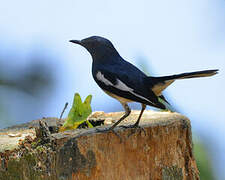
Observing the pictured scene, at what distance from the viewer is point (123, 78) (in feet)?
13.2

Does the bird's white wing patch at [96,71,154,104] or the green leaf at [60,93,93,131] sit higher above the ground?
the bird's white wing patch at [96,71,154,104]

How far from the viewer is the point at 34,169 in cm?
350

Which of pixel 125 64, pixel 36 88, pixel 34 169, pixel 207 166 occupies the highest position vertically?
pixel 125 64

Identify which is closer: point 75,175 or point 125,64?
point 75,175

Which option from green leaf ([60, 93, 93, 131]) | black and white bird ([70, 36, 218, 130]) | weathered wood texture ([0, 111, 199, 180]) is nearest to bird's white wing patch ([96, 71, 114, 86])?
black and white bird ([70, 36, 218, 130])

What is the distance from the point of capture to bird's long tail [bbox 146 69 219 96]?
3.86 m

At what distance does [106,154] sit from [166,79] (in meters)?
0.85

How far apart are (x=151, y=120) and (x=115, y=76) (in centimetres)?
59

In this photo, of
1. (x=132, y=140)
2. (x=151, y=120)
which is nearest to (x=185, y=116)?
(x=151, y=120)

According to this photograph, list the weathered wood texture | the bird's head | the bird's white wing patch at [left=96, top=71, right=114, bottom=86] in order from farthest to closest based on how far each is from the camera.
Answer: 1. the bird's head
2. the bird's white wing patch at [left=96, top=71, right=114, bottom=86]
3. the weathered wood texture

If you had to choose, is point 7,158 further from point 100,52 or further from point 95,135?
point 100,52

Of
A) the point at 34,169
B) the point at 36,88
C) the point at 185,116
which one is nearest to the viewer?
the point at 34,169

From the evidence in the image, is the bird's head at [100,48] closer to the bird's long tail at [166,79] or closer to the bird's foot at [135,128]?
the bird's long tail at [166,79]

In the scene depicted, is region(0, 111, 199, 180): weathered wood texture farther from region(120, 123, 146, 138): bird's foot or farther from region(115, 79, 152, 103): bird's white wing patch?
region(115, 79, 152, 103): bird's white wing patch
